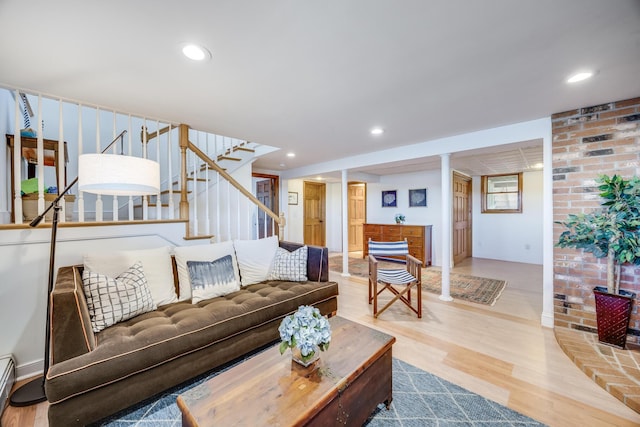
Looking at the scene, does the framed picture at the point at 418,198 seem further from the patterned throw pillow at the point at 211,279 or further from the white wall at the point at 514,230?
the patterned throw pillow at the point at 211,279

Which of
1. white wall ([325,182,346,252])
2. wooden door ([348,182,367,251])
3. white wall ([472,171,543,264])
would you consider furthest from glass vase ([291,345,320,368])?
white wall ([472,171,543,264])

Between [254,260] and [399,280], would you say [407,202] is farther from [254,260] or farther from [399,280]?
[254,260]

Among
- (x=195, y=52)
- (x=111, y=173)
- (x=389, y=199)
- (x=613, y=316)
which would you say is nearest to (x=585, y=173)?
(x=613, y=316)

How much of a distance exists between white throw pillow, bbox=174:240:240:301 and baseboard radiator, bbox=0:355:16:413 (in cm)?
105

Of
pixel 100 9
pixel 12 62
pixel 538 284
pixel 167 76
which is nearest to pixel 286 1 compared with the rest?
pixel 100 9

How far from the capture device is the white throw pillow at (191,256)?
230cm

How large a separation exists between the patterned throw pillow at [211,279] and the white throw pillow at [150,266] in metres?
0.18


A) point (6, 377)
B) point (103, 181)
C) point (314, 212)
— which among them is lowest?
point (6, 377)

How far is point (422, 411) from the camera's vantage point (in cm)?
158

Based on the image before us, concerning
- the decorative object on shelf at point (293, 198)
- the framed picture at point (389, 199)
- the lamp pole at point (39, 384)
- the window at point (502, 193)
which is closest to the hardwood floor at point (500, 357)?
the lamp pole at point (39, 384)

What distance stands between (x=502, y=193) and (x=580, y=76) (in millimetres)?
4785

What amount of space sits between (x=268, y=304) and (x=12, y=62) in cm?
242

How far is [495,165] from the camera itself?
4.96m

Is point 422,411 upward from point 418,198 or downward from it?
downward
